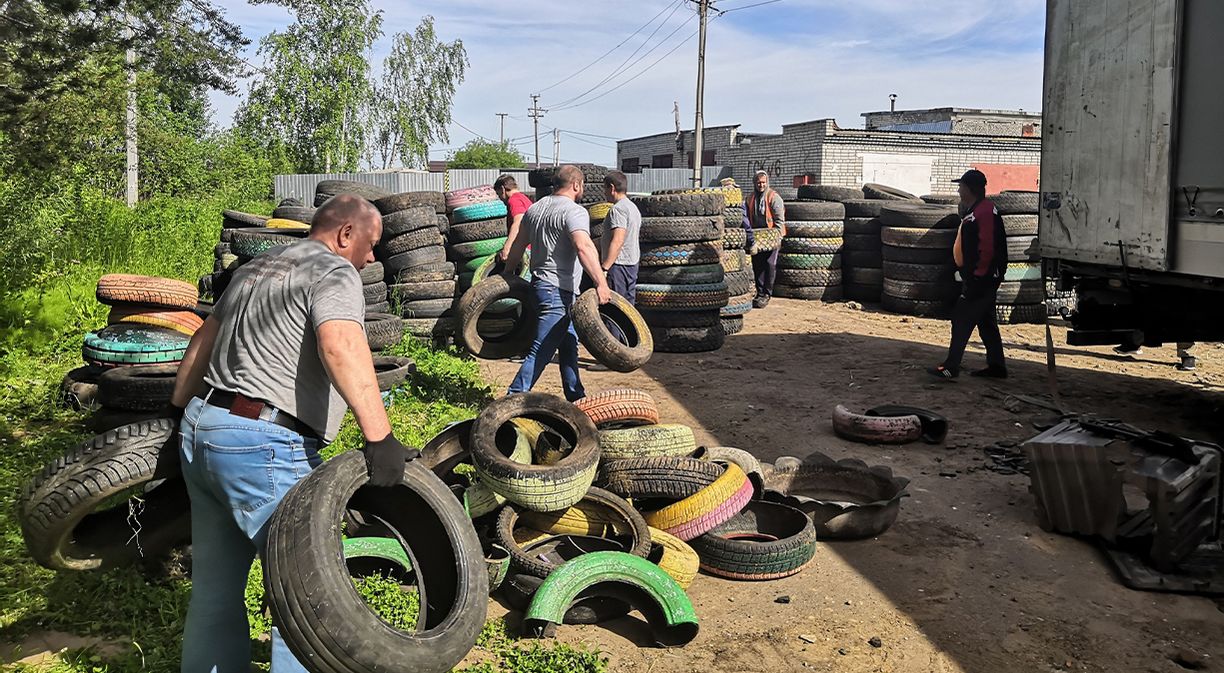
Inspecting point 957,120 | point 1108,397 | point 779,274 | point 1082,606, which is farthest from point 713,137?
point 1082,606

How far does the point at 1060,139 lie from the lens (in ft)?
24.8

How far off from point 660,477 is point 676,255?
5938 millimetres

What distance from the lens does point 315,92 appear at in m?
36.3

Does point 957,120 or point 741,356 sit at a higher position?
point 957,120

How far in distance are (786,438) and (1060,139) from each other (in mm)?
3598

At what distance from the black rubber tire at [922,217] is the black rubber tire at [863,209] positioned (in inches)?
39.2

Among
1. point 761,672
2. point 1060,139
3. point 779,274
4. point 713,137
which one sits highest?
point 713,137

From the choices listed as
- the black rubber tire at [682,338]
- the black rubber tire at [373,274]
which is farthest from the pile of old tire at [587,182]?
the black rubber tire at [373,274]

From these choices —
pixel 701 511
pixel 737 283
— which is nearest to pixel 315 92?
pixel 737 283

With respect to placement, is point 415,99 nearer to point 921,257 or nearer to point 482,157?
point 482,157

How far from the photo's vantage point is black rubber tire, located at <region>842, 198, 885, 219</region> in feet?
48.1

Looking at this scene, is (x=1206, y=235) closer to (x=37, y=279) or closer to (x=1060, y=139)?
(x=1060, y=139)

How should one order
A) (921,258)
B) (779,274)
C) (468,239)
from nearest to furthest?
(468,239) → (921,258) → (779,274)

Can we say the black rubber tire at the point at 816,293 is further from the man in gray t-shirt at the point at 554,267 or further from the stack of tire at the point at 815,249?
the man in gray t-shirt at the point at 554,267
